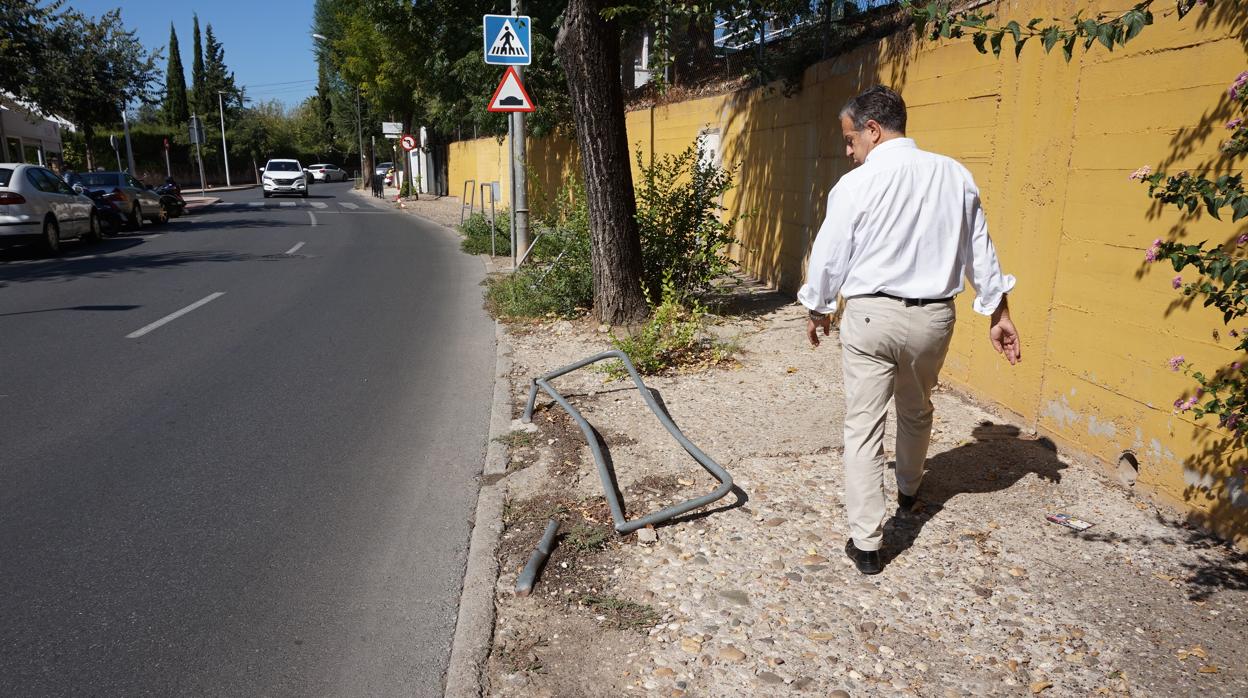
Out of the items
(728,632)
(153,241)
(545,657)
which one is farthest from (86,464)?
(153,241)

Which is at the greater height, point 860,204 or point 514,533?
point 860,204

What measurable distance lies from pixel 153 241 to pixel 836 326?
16457mm

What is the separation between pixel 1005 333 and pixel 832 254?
83cm

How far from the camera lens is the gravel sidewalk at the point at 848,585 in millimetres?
2820

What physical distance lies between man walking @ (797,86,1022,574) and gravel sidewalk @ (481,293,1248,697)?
0.42 metres

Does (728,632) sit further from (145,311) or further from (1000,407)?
(145,311)

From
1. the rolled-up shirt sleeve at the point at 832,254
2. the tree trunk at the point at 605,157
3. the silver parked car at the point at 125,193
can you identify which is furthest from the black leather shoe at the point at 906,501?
the silver parked car at the point at 125,193

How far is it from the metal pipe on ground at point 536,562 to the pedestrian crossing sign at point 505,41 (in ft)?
26.9

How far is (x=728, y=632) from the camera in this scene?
307cm

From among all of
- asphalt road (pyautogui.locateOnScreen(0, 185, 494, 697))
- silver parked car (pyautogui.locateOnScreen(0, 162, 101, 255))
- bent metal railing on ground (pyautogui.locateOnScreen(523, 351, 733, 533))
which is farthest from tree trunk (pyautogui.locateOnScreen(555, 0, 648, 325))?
silver parked car (pyautogui.locateOnScreen(0, 162, 101, 255))

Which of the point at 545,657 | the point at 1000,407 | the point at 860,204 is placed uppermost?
the point at 860,204

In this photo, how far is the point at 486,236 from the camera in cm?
1650

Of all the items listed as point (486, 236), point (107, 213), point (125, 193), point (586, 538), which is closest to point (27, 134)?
point (125, 193)

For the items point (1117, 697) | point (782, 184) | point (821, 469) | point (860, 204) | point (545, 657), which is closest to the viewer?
point (1117, 697)
